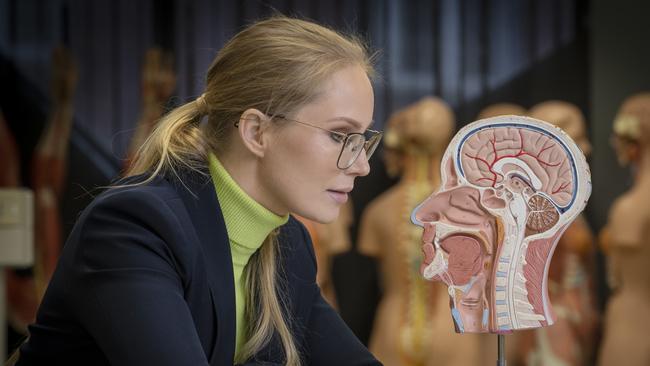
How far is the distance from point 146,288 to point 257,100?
0.39 meters

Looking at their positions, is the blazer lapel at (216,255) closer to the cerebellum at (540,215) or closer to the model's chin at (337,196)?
the model's chin at (337,196)

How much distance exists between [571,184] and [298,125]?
0.45m

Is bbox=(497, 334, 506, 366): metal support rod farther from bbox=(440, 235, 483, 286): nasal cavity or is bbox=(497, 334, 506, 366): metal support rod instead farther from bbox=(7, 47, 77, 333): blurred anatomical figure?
bbox=(7, 47, 77, 333): blurred anatomical figure

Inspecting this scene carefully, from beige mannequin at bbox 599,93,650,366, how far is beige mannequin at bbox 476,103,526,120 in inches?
20.6

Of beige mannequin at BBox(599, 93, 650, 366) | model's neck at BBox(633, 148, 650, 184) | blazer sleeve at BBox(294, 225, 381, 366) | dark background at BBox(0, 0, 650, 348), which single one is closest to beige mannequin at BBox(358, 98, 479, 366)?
dark background at BBox(0, 0, 650, 348)

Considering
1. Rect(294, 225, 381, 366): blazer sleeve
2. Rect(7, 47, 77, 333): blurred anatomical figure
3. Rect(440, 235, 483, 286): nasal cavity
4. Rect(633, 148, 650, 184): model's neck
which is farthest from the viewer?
Rect(7, 47, 77, 333): blurred anatomical figure

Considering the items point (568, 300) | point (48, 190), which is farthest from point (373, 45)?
point (48, 190)

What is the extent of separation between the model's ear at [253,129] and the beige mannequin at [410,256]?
2.74m

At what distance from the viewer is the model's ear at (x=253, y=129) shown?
5.14 feet

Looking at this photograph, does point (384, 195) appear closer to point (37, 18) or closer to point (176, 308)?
point (37, 18)

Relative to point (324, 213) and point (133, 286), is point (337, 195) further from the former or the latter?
point (133, 286)

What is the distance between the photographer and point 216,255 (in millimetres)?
1507

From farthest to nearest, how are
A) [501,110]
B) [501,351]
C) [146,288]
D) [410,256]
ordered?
[501,110]
[410,256]
[501,351]
[146,288]

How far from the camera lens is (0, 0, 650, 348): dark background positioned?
476cm
